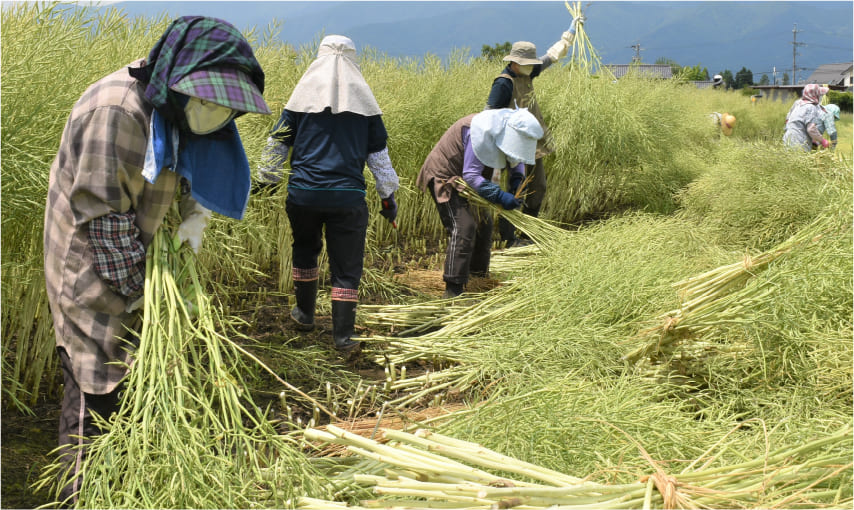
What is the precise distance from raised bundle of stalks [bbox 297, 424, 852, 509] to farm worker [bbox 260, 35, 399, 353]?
217 cm

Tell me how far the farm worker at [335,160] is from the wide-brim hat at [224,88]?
5.04 ft

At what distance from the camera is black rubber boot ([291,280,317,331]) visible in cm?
433

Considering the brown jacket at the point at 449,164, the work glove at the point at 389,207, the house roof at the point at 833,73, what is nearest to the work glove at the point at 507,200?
the brown jacket at the point at 449,164

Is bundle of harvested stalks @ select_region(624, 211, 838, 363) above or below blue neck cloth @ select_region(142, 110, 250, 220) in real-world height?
below

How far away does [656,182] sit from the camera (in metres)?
8.22

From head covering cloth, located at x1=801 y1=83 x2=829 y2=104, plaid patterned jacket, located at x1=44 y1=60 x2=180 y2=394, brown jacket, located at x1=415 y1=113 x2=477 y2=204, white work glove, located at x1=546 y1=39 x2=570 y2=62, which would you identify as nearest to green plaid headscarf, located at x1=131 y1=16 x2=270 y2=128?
plaid patterned jacket, located at x1=44 y1=60 x2=180 y2=394

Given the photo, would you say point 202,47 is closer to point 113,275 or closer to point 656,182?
point 113,275

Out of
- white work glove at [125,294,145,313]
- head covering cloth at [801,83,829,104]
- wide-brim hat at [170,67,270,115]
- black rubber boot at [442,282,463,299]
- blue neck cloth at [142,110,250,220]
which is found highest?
head covering cloth at [801,83,829,104]

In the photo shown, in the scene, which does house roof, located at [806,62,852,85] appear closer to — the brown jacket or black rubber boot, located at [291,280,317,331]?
the brown jacket

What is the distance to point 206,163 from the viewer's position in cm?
250

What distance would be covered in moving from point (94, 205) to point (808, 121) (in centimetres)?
946

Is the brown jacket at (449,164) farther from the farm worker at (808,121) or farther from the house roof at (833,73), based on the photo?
the house roof at (833,73)

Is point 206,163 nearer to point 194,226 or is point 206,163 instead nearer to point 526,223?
point 194,226

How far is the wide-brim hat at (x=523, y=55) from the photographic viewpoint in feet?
20.9
